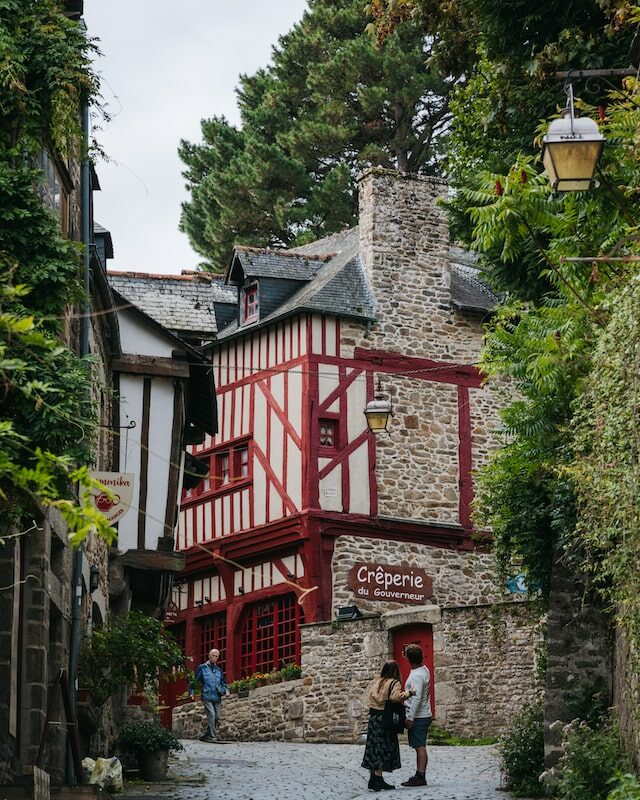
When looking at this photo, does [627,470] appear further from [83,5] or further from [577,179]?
[83,5]

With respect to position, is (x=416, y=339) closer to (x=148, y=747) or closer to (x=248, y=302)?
(x=248, y=302)

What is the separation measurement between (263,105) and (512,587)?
17676 millimetres

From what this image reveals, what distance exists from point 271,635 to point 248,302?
5304 mm

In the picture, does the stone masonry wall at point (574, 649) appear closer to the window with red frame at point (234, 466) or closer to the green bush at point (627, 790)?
the green bush at point (627, 790)

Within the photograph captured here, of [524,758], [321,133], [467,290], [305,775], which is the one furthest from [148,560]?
[321,133]

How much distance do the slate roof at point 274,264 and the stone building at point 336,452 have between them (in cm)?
4

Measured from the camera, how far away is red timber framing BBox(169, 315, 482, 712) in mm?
22969

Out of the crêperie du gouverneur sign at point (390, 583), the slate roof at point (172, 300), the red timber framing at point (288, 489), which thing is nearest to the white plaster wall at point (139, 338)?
the slate roof at point (172, 300)

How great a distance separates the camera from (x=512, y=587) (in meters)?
22.1

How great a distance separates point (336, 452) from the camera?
23.2 m

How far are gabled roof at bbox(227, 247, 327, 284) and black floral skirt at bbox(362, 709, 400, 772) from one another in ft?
41.2

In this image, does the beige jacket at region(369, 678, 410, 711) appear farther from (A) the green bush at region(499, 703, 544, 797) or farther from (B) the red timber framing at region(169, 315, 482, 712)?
(B) the red timber framing at region(169, 315, 482, 712)

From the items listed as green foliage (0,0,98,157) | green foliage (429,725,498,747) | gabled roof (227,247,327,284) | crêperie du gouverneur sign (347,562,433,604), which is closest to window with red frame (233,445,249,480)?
crêperie du gouverneur sign (347,562,433,604)

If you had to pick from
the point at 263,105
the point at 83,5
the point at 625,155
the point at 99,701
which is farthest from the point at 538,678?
the point at 263,105
